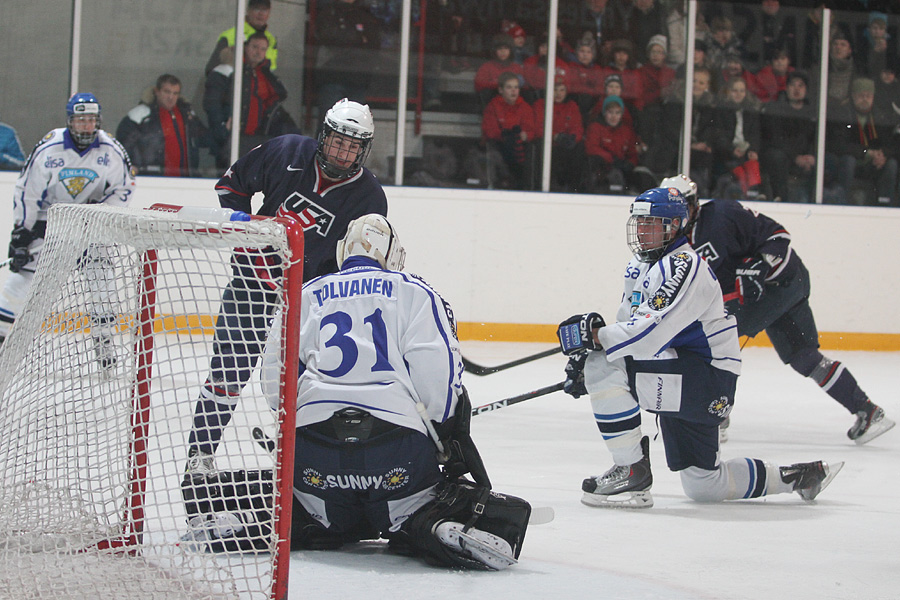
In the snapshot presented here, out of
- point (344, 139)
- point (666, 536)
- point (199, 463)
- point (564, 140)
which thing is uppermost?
point (564, 140)

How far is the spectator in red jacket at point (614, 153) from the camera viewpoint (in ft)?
23.1

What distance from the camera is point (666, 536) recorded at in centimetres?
267

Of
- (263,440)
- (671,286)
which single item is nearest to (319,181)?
(671,286)

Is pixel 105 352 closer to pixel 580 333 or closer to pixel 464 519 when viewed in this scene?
pixel 464 519

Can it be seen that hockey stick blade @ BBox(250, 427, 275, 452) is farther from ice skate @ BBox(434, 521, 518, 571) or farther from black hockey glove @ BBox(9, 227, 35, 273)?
black hockey glove @ BBox(9, 227, 35, 273)

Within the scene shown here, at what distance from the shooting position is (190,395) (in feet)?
7.00

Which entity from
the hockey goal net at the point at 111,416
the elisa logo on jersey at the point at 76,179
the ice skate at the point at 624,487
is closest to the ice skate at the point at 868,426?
the ice skate at the point at 624,487

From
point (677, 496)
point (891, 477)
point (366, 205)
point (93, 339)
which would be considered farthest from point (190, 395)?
point (891, 477)

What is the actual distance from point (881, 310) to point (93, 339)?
591 centimetres

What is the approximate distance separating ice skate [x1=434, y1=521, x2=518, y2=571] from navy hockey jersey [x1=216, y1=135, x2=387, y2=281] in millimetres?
1125

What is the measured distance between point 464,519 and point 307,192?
123 cm

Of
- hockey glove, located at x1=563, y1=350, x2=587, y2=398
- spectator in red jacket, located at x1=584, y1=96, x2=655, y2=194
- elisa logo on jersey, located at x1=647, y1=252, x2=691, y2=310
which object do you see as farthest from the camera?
spectator in red jacket, located at x1=584, y1=96, x2=655, y2=194

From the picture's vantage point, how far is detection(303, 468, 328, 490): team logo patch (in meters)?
2.24

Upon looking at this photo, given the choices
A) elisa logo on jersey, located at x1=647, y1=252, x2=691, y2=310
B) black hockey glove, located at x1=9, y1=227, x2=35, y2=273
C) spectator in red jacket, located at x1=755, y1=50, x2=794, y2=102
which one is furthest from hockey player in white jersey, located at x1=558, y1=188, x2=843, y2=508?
spectator in red jacket, located at x1=755, y1=50, x2=794, y2=102
